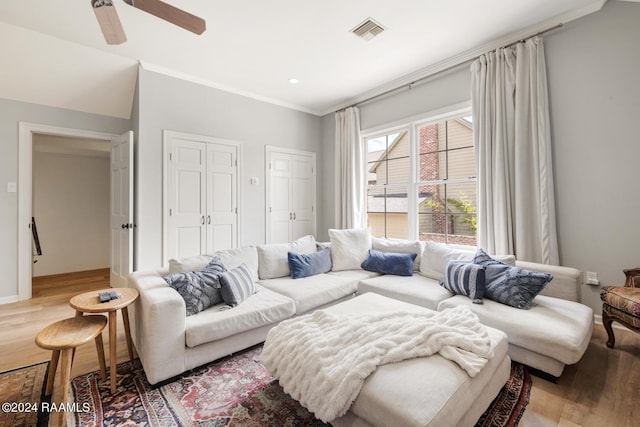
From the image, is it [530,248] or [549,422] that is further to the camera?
[530,248]

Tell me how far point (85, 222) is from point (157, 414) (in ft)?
15.9

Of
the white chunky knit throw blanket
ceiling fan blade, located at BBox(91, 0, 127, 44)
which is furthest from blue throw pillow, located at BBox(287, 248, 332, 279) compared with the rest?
ceiling fan blade, located at BBox(91, 0, 127, 44)

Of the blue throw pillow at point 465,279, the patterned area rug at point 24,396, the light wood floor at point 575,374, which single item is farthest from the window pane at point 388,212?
the patterned area rug at point 24,396

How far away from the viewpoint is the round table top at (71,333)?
4.87 ft

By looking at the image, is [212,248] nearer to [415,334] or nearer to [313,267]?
[313,267]

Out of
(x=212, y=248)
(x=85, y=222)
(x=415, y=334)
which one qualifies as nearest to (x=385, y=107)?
(x=212, y=248)

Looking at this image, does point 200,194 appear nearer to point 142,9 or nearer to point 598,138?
point 142,9

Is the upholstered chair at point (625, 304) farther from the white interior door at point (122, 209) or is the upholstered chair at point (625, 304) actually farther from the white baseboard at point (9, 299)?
the white baseboard at point (9, 299)

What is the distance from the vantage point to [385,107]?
422 centimetres

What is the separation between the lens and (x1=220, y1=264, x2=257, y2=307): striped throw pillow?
2.21 meters

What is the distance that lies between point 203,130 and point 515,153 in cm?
379

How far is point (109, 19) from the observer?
1707 mm

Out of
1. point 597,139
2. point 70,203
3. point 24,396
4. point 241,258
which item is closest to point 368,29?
point 597,139

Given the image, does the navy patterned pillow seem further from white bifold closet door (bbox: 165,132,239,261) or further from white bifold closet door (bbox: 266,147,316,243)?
white bifold closet door (bbox: 266,147,316,243)
